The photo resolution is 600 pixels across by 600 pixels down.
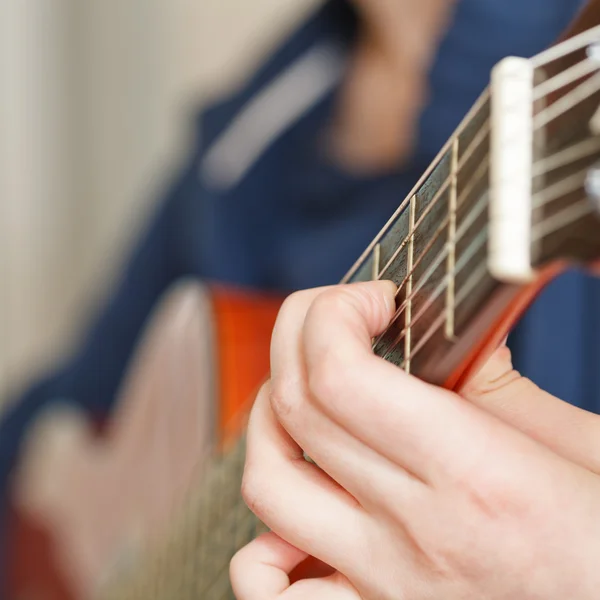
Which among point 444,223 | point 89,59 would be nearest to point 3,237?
point 89,59

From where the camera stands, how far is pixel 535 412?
0.18 meters

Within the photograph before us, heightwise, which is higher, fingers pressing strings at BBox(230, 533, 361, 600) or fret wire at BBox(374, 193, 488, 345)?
fret wire at BBox(374, 193, 488, 345)

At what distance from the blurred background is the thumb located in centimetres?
96

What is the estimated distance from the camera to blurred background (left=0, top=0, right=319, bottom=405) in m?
1.15

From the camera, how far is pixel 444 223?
0.57 feet

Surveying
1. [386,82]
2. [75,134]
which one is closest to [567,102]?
[386,82]

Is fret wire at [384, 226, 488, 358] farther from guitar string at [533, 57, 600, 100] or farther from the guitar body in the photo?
the guitar body

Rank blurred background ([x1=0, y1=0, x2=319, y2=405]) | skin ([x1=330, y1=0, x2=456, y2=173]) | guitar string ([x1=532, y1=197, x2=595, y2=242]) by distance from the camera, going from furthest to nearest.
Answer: blurred background ([x1=0, y1=0, x2=319, y2=405])
skin ([x1=330, y1=0, x2=456, y2=173])
guitar string ([x1=532, y1=197, x2=595, y2=242])

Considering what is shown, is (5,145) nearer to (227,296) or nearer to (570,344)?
(227,296)

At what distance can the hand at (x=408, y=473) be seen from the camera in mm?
155

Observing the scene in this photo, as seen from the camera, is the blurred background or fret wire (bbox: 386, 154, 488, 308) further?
the blurred background

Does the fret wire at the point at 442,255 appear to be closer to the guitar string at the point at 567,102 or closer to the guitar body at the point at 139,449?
the guitar string at the point at 567,102

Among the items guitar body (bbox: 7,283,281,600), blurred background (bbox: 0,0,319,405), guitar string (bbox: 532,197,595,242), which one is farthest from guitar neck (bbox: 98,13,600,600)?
blurred background (bbox: 0,0,319,405)

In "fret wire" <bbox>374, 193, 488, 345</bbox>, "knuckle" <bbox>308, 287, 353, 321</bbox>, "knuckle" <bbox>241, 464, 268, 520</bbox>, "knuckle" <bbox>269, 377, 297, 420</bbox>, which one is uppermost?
"fret wire" <bbox>374, 193, 488, 345</bbox>
